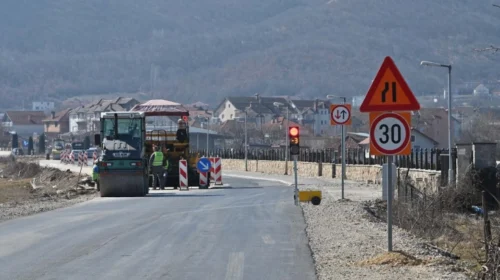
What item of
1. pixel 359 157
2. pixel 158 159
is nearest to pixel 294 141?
pixel 158 159

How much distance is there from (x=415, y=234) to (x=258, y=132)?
13235 centimetres

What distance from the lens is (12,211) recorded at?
31.1 meters

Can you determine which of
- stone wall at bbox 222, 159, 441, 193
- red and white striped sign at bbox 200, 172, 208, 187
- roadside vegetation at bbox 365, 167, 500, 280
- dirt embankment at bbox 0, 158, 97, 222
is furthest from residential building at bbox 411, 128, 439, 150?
roadside vegetation at bbox 365, 167, 500, 280

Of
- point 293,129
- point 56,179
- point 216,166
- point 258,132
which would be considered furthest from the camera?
point 258,132

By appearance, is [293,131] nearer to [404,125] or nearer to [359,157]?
[404,125]

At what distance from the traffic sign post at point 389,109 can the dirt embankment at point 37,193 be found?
1372cm

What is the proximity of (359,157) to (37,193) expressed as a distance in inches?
931

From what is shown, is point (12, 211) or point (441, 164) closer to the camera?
point (12, 211)

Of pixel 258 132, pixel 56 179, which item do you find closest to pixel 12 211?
pixel 56 179

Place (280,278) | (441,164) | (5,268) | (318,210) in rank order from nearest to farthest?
(280,278)
(5,268)
(318,210)
(441,164)

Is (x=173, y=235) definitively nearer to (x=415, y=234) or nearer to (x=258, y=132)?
(x=415, y=234)

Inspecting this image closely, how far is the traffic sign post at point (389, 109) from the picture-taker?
683 inches

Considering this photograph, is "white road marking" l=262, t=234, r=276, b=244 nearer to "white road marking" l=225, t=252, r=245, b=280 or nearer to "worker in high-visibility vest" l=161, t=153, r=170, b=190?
"white road marking" l=225, t=252, r=245, b=280

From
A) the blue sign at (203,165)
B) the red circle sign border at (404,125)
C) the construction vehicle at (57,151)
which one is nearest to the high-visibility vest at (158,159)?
the blue sign at (203,165)
